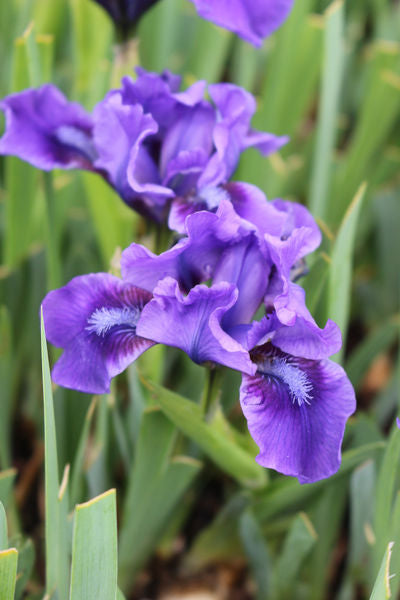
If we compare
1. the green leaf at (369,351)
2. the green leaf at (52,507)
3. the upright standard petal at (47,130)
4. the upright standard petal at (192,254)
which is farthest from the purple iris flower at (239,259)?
the green leaf at (369,351)

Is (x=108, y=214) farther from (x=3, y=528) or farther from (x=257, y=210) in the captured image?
(x=3, y=528)

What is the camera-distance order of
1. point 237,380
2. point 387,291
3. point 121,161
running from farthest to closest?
point 387,291, point 237,380, point 121,161

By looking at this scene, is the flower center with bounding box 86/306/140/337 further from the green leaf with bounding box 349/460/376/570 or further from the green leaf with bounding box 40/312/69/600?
the green leaf with bounding box 349/460/376/570

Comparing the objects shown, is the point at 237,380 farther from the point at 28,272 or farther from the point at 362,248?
the point at 362,248

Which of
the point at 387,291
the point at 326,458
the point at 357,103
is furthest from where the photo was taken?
the point at 357,103

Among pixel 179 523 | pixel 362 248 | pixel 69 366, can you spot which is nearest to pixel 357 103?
pixel 362 248

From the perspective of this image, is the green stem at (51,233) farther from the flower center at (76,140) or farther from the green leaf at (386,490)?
the green leaf at (386,490)

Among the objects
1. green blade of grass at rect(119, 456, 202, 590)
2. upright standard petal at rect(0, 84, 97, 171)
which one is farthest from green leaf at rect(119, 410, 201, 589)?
upright standard petal at rect(0, 84, 97, 171)
